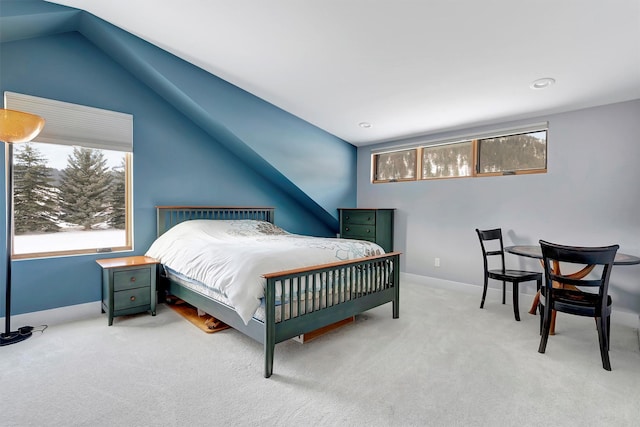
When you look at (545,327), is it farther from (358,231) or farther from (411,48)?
(358,231)

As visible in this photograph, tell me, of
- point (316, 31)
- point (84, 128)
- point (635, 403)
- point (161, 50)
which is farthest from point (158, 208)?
point (635, 403)

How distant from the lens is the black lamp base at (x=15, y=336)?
241 centimetres

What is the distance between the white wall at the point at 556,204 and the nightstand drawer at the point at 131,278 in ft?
11.6

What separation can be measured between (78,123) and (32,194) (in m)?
0.78

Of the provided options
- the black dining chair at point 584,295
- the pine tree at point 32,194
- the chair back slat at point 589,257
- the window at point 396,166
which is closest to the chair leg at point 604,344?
the black dining chair at point 584,295

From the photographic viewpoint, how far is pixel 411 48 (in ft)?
8.11

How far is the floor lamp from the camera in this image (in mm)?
2230

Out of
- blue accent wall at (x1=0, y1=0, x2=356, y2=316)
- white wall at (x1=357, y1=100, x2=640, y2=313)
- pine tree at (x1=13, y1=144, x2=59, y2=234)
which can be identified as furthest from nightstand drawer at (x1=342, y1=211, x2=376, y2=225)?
pine tree at (x1=13, y1=144, x2=59, y2=234)

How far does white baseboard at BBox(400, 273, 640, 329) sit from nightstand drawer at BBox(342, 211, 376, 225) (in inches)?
40.7

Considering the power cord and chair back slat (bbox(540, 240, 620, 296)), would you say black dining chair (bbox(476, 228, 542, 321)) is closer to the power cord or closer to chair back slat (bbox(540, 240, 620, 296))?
chair back slat (bbox(540, 240, 620, 296))

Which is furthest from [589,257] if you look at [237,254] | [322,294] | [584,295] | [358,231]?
[358,231]

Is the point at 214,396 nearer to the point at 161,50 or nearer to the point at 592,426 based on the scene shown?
the point at 592,426

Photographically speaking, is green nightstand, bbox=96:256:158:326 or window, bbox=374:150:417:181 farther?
window, bbox=374:150:417:181

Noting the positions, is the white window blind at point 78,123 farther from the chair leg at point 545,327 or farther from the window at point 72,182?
the chair leg at point 545,327
